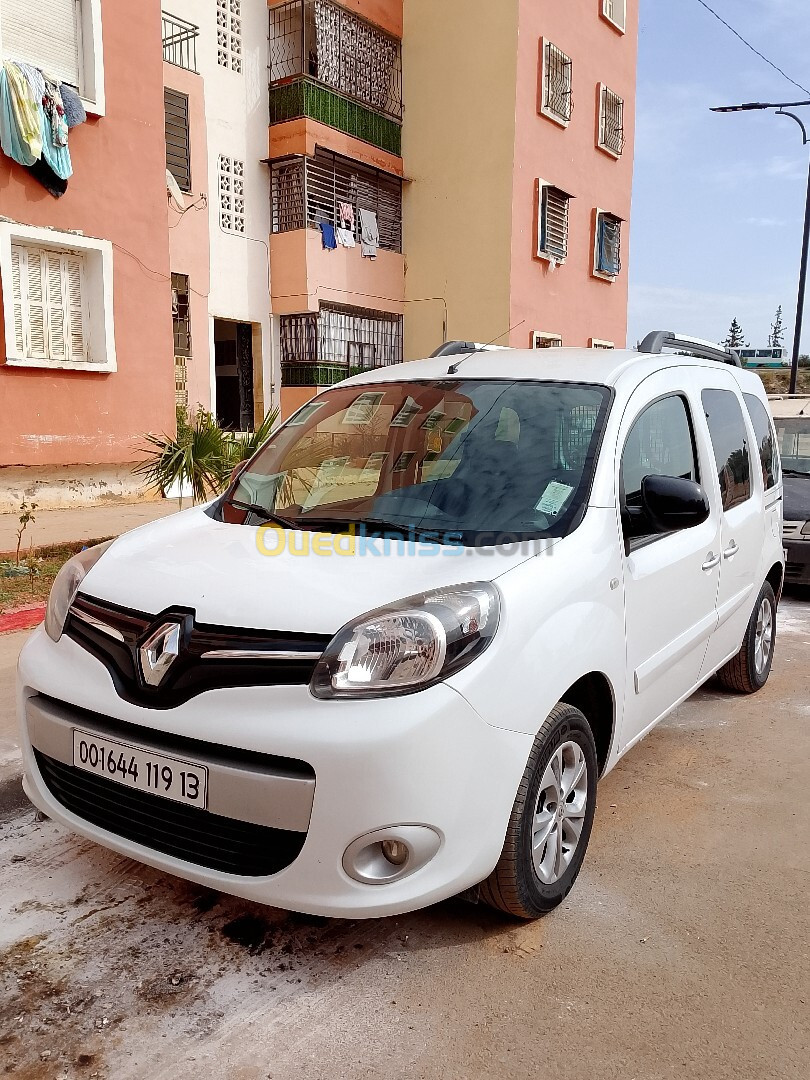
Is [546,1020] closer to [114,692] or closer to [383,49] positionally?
[114,692]

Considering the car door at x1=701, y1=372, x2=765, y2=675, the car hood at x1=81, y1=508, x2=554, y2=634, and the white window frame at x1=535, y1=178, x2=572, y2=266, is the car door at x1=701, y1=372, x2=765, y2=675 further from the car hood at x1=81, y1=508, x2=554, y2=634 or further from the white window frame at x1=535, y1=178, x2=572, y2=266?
the white window frame at x1=535, y1=178, x2=572, y2=266

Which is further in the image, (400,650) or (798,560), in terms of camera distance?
(798,560)

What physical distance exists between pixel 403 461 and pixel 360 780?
155 cm

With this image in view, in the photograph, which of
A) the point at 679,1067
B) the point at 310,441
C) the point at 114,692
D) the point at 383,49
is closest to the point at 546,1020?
the point at 679,1067

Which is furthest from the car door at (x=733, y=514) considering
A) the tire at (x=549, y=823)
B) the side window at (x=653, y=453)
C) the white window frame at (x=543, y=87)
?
the white window frame at (x=543, y=87)

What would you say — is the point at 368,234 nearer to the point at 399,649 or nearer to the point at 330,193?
the point at 330,193

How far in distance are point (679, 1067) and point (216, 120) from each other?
1561cm

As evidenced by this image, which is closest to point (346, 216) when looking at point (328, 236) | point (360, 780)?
point (328, 236)

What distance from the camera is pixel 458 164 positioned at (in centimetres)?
1717

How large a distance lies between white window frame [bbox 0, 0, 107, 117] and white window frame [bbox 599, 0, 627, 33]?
13268mm

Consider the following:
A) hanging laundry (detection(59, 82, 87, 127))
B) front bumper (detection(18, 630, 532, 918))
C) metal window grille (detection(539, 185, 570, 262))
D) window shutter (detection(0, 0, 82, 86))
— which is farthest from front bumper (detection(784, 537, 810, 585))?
metal window grille (detection(539, 185, 570, 262))

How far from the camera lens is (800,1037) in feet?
7.04

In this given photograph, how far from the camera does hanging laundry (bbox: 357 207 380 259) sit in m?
16.8

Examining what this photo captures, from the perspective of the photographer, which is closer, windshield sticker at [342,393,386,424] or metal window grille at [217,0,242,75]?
windshield sticker at [342,393,386,424]
